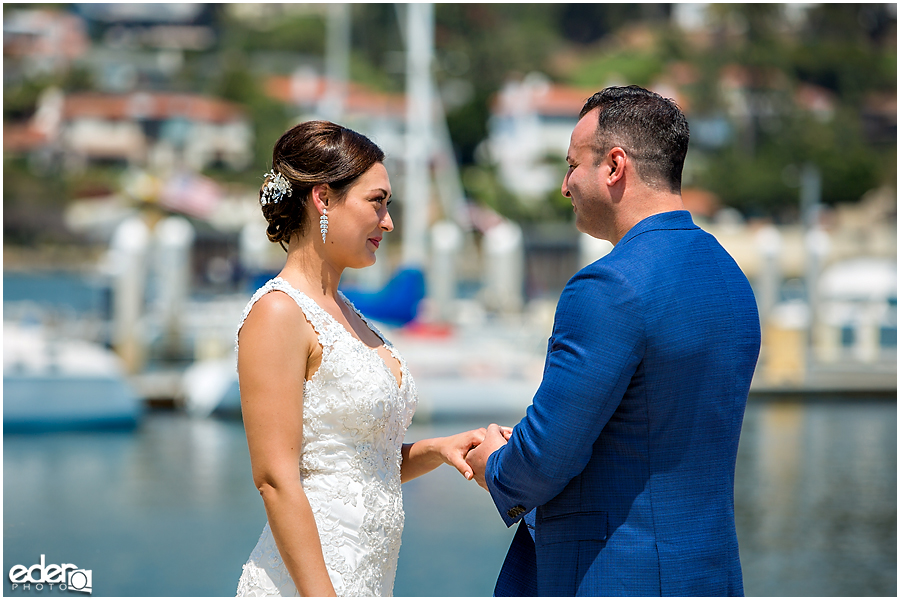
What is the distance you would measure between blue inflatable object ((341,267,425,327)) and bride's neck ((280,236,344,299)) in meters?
13.0

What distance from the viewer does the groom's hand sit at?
7.70ft

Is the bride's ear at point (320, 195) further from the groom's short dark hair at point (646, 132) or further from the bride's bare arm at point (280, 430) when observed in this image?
the groom's short dark hair at point (646, 132)

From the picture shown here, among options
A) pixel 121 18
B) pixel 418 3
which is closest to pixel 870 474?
pixel 418 3

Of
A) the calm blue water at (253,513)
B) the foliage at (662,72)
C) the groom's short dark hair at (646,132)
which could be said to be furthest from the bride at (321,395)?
the foliage at (662,72)

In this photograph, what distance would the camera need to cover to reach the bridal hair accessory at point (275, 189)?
2.45 meters

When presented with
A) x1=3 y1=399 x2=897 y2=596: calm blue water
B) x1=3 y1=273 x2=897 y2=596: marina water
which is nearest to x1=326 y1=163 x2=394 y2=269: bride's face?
x1=3 y1=273 x2=897 y2=596: marina water

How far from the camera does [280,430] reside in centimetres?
226

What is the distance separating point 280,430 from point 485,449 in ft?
1.61

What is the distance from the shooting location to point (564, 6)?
8775cm

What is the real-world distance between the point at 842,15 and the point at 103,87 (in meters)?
58.0

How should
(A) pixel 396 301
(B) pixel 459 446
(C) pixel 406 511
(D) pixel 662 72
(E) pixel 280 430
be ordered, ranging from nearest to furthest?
(E) pixel 280 430, (B) pixel 459 446, (C) pixel 406 511, (A) pixel 396 301, (D) pixel 662 72

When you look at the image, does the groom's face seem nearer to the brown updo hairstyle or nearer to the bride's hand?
the brown updo hairstyle
